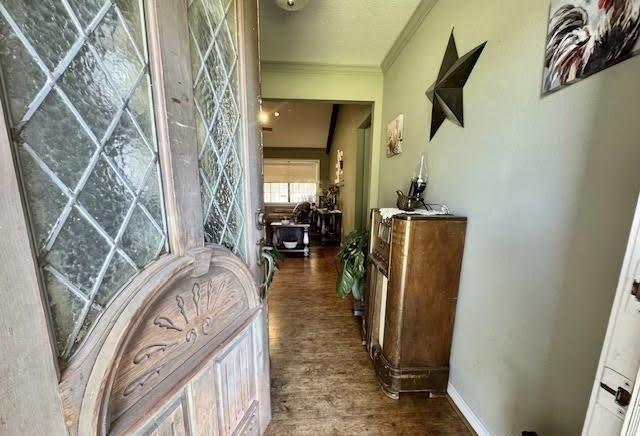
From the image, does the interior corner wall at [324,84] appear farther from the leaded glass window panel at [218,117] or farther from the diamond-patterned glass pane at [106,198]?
the diamond-patterned glass pane at [106,198]

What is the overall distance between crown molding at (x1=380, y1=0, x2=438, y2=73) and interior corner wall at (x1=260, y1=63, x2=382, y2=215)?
0.96ft

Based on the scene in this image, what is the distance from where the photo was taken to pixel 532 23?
3.43 ft

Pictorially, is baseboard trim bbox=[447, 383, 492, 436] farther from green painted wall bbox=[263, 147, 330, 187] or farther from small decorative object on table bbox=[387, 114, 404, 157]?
green painted wall bbox=[263, 147, 330, 187]

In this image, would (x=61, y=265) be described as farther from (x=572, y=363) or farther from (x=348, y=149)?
(x=348, y=149)

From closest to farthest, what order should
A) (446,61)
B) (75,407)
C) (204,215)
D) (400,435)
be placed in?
(75,407)
(204,215)
(400,435)
(446,61)

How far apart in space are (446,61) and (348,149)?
3556 mm

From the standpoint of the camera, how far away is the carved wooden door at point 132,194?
0.42 m

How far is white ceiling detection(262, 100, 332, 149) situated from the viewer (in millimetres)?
6122

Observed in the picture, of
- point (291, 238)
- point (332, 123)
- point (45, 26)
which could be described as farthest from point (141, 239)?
point (332, 123)

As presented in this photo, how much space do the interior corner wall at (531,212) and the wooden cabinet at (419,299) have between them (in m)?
0.08

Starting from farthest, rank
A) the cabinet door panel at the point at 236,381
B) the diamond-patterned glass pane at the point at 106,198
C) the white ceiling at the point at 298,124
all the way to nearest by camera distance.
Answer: the white ceiling at the point at 298,124 < the cabinet door panel at the point at 236,381 < the diamond-patterned glass pane at the point at 106,198

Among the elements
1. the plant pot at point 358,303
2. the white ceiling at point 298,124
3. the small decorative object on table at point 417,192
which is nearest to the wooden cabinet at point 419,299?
the small decorative object on table at point 417,192

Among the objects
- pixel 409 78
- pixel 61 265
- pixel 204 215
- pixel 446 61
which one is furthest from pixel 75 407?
pixel 409 78

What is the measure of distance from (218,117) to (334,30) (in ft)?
6.52
